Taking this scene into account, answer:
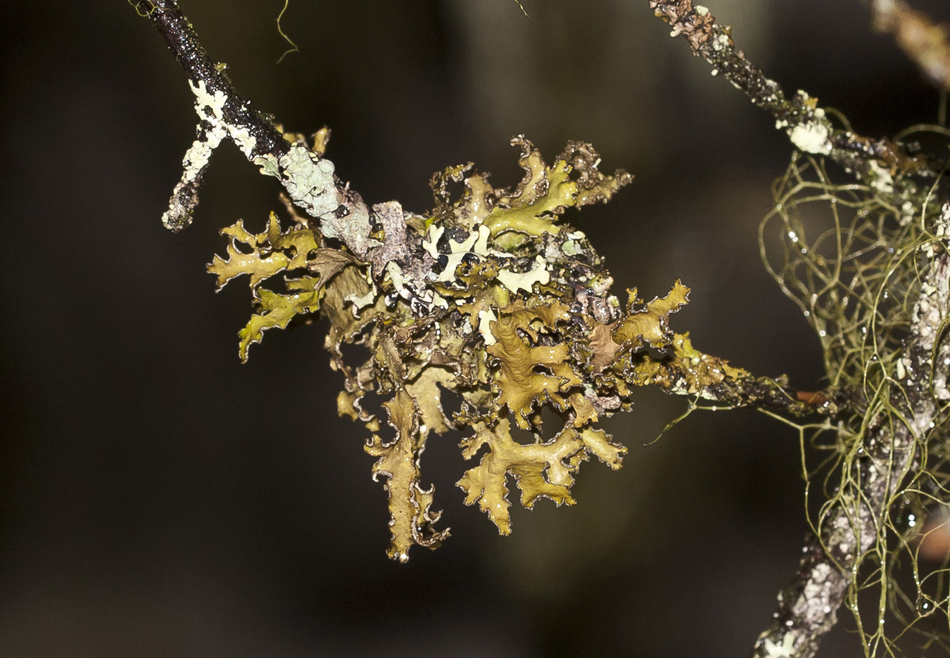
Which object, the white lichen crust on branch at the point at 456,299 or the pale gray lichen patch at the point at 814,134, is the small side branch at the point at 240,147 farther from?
the pale gray lichen patch at the point at 814,134

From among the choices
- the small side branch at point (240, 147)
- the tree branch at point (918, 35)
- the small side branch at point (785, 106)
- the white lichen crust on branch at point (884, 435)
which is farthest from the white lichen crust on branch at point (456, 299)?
the tree branch at point (918, 35)

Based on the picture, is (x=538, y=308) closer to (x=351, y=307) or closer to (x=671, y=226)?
(x=351, y=307)

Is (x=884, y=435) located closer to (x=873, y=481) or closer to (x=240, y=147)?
(x=873, y=481)

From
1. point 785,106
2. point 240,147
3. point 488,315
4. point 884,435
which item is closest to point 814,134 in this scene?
point 785,106

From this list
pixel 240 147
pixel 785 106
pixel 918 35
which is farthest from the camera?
pixel 918 35

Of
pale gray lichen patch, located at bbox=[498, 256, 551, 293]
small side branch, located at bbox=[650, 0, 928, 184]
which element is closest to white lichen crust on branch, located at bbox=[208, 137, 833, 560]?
pale gray lichen patch, located at bbox=[498, 256, 551, 293]

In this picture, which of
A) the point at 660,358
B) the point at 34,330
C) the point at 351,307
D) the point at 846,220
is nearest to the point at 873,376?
the point at 660,358
